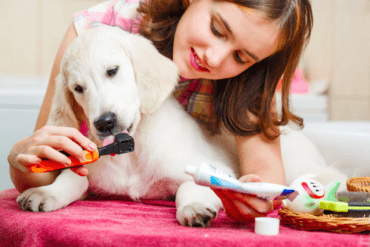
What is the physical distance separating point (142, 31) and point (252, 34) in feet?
1.32

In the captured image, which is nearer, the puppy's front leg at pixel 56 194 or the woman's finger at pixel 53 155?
the woman's finger at pixel 53 155

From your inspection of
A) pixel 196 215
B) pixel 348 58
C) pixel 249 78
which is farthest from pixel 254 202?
pixel 348 58

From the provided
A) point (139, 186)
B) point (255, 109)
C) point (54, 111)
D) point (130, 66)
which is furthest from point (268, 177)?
point (54, 111)

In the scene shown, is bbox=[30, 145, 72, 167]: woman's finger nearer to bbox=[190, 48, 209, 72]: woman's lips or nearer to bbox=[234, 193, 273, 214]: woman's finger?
bbox=[234, 193, 273, 214]: woman's finger

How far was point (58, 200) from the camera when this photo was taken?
0.97 meters

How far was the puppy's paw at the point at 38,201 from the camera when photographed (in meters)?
0.93

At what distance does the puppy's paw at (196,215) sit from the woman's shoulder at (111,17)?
2.34 ft

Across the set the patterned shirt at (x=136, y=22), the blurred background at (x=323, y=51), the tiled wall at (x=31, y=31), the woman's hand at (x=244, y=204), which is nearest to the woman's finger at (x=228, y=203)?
the woman's hand at (x=244, y=204)

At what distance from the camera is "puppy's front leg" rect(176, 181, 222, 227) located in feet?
2.72

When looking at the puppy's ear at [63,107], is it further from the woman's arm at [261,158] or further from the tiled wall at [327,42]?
the tiled wall at [327,42]

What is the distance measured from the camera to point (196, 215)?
32.7 inches

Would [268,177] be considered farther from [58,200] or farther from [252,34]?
[58,200]

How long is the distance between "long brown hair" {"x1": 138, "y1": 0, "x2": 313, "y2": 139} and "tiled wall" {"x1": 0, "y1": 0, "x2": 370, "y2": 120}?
2.06m

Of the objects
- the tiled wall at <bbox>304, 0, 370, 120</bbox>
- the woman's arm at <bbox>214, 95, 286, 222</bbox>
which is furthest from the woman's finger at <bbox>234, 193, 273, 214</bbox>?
the tiled wall at <bbox>304, 0, 370, 120</bbox>
